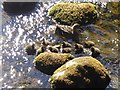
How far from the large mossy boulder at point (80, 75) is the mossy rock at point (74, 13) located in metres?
5.01

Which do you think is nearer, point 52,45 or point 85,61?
point 85,61

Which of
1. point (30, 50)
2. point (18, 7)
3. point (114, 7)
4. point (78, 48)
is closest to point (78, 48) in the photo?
point (78, 48)

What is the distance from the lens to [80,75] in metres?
14.2

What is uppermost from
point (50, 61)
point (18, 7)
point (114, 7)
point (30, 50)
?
point (18, 7)

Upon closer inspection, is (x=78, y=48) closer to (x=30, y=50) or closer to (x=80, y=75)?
(x=30, y=50)

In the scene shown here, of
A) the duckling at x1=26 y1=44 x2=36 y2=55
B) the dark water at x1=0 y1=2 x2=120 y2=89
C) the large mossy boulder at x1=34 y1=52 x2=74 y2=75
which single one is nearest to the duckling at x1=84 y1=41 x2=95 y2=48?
the dark water at x1=0 y1=2 x2=120 y2=89

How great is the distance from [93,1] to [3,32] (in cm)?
655

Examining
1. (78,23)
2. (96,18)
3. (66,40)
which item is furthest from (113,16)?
(66,40)

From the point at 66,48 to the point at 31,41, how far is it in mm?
2223

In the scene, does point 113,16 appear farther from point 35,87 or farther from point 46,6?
point 35,87

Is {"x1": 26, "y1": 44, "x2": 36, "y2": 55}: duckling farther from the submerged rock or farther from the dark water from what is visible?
the submerged rock

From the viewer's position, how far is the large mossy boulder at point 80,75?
14.1 meters

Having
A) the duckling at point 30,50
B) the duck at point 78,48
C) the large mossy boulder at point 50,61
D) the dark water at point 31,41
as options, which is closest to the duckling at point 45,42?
the dark water at point 31,41

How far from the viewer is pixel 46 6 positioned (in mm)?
21078
